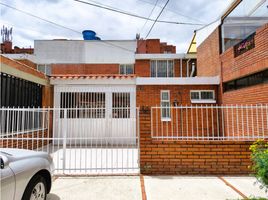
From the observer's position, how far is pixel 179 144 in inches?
218

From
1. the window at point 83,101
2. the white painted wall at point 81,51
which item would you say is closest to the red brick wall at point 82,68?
the white painted wall at point 81,51

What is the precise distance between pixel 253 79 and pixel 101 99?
6.95 meters

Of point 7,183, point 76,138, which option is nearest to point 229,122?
point 76,138

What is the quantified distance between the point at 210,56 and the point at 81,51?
12.3 meters

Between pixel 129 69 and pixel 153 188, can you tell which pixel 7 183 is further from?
pixel 129 69

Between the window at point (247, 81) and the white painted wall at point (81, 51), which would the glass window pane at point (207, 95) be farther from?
the white painted wall at point (81, 51)

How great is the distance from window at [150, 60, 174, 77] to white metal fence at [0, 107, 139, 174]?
7763 mm

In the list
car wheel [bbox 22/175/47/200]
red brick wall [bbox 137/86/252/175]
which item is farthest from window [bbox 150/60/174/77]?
car wheel [bbox 22/175/47/200]

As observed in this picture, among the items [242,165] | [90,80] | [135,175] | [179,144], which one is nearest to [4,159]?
[135,175]

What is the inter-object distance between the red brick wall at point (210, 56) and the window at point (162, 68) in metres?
4.08

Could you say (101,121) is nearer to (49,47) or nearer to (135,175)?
(135,175)

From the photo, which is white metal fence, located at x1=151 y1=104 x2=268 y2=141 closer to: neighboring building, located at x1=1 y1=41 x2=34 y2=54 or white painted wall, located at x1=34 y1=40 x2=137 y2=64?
white painted wall, located at x1=34 y1=40 x2=137 y2=64

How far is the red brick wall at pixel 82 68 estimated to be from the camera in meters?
19.1

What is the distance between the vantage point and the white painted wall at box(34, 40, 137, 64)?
19453mm
